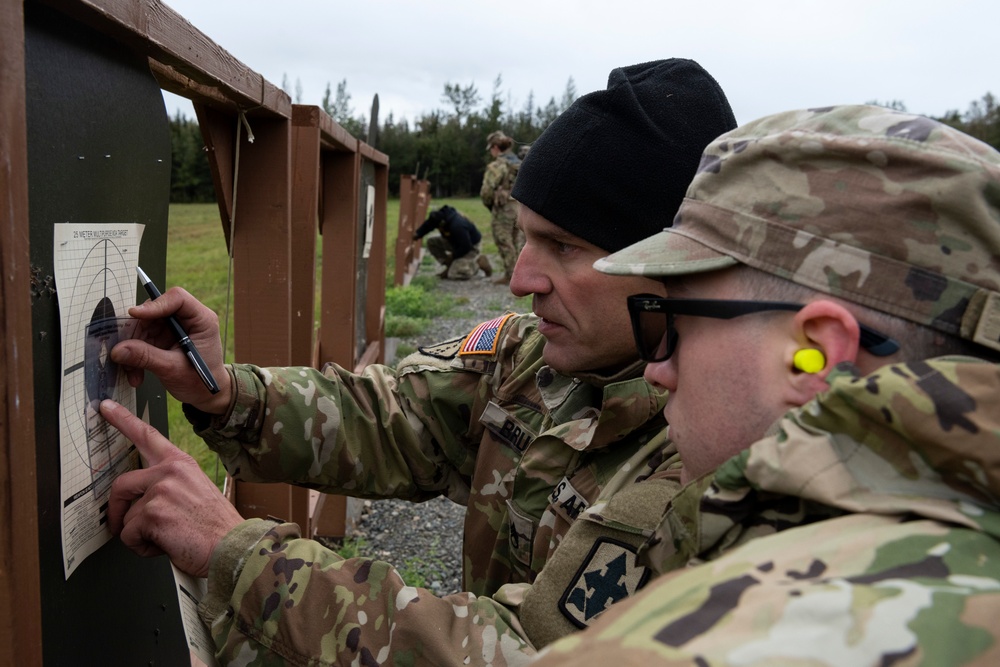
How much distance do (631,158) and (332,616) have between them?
1246 millimetres

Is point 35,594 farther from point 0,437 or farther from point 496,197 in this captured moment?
point 496,197

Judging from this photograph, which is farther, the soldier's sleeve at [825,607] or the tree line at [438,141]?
the tree line at [438,141]

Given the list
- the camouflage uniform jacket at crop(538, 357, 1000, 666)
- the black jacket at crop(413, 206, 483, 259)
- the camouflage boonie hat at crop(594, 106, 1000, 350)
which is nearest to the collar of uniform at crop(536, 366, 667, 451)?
the camouflage boonie hat at crop(594, 106, 1000, 350)

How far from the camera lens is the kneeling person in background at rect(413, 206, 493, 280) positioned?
14.6m

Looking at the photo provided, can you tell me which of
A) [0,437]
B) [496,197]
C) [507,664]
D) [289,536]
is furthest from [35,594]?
[496,197]

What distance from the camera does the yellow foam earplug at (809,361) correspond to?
958 mm

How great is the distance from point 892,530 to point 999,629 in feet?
0.44

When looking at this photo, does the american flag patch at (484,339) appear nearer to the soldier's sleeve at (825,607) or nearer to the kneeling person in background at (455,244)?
the soldier's sleeve at (825,607)

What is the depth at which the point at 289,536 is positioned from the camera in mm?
1563

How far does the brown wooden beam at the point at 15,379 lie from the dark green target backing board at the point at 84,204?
0.34 feet

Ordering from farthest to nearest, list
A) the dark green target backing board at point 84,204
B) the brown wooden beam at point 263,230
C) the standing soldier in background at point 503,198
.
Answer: the standing soldier in background at point 503,198, the brown wooden beam at point 263,230, the dark green target backing board at point 84,204

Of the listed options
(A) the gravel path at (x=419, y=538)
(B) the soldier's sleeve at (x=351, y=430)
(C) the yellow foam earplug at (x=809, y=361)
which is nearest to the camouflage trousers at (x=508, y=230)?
(A) the gravel path at (x=419, y=538)

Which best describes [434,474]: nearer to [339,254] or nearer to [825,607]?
[825,607]

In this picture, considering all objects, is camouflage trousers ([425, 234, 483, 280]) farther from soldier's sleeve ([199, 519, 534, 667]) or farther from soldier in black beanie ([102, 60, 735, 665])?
soldier's sleeve ([199, 519, 534, 667])
